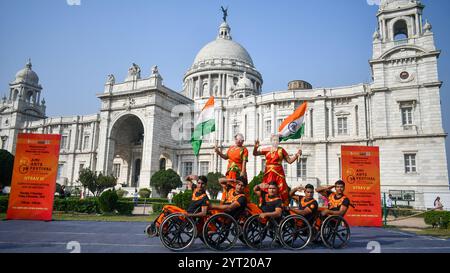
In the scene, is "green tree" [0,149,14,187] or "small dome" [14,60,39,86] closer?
"green tree" [0,149,14,187]

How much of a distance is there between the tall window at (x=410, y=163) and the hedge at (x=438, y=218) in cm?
1396

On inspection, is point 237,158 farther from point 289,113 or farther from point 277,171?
point 289,113

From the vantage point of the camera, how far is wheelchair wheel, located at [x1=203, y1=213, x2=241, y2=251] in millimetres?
6043

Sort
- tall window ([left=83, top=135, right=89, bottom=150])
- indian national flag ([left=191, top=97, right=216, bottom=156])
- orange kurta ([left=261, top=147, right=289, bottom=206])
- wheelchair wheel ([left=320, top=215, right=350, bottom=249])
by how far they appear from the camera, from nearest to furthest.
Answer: wheelchair wheel ([left=320, top=215, right=350, bottom=249]) → orange kurta ([left=261, top=147, right=289, bottom=206]) → indian national flag ([left=191, top=97, right=216, bottom=156]) → tall window ([left=83, top=135, right=89, bottom=150])

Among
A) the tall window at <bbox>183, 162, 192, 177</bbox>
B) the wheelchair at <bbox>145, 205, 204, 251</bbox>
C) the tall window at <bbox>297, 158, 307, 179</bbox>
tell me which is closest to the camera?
the wheelchair at <bbox>145, 205, 204, 251</bbox>

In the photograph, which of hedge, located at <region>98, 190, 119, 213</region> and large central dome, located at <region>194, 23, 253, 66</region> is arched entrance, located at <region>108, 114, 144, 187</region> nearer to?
large central dome, located at <region>194, 23, 253, 66</region>

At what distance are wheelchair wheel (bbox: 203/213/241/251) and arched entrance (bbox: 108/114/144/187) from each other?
35671 mm

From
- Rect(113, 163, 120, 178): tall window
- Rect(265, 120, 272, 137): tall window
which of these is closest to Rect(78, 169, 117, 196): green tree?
Rect(113, 163, 120, 178): tall window

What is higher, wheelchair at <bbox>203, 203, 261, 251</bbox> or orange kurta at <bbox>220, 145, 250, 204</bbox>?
orange kurta at <bbox>220, 145, 250, 204</bbox>

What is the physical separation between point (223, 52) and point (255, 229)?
178 feet

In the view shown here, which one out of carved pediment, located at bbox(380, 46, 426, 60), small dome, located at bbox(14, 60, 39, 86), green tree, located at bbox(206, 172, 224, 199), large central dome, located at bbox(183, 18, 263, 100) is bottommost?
green tree, located at bbox(206, 172, 224, 199)

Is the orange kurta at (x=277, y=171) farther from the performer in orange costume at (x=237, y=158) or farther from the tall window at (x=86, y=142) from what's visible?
the tall window at (x=86, y=142)
